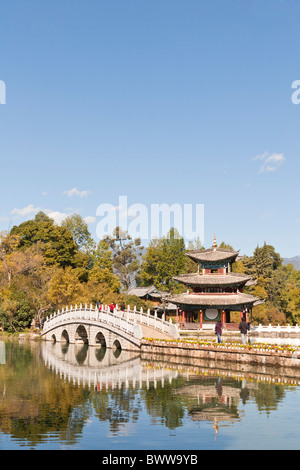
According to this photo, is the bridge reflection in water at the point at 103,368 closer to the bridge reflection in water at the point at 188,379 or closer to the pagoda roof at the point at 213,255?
the bridge reflection in water at the point at 188,379

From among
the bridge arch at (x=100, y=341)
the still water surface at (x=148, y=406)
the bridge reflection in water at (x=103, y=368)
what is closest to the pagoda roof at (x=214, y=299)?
the bridge arch at (x=100, y=341)

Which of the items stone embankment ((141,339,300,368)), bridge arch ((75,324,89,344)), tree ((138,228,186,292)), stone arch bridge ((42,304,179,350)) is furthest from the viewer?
tree ((138,228,186,292))

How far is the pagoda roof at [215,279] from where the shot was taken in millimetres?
45156

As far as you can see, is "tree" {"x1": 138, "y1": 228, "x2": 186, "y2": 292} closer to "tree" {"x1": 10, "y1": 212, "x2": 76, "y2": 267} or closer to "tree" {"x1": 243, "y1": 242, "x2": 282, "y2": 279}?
"tree" {"x1": 243, "y1": 242, "x2": 282, "y2": 279}

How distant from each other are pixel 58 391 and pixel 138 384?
3.63 m

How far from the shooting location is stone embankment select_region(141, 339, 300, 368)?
26359 millimetres

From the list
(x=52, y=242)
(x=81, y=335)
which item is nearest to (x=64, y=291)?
(x=81, y=335)

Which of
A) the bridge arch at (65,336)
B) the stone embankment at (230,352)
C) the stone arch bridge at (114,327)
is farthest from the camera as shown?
the bridge arch at (65,336)

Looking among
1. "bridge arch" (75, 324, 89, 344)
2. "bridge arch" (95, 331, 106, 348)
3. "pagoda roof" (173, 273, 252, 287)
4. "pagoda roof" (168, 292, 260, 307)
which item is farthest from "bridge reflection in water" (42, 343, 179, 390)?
"pagoda roof" (173, 273, 252, 287)

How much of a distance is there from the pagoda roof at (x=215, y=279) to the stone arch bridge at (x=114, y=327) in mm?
5540

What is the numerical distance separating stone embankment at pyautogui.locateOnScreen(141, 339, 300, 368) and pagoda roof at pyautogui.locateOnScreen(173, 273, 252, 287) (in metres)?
11.9

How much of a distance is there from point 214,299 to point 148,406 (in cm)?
2634

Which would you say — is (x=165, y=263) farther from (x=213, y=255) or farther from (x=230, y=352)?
(x=230, y=352)

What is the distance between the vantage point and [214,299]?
44.8m
